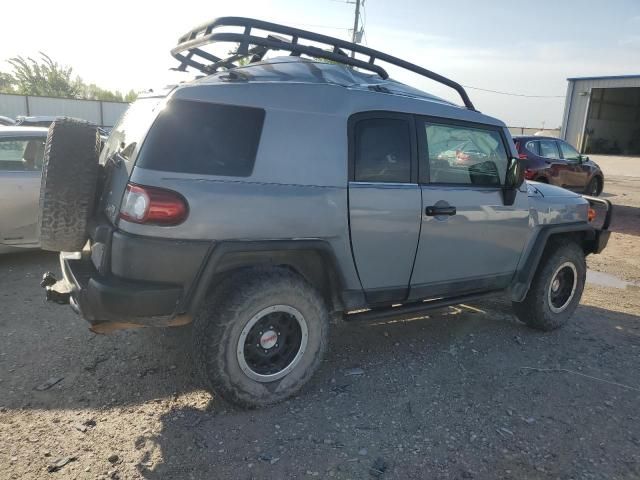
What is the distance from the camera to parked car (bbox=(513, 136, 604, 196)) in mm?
11414

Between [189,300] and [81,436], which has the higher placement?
[189,300]

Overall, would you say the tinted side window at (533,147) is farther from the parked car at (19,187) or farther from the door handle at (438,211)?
the parked car at (19,187)

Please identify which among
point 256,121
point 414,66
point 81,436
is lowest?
point 81,436

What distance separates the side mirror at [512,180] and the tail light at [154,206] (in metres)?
2.61

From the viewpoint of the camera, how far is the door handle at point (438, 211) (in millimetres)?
3527

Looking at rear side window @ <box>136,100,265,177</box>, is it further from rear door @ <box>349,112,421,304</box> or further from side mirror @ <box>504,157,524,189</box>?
side mirror @ <box>504,157,524,189</box>

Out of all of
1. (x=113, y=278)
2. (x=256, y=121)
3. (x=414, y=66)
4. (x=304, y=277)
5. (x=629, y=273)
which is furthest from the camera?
(x=629, y=273)

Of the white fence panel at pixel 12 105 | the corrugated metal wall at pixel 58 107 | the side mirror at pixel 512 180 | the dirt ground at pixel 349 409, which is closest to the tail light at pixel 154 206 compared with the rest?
the dirt ground at pixel 349 409

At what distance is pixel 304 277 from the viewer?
320cm

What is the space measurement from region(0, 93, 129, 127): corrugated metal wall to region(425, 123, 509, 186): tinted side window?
79.3ft

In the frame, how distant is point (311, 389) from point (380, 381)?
513 mm

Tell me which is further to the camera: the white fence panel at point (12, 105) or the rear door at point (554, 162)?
the white fence panel at point (12, 105)

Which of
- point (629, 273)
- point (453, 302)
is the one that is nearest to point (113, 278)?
point (453, 302)

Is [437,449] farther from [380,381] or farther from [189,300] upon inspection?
[189,300]
